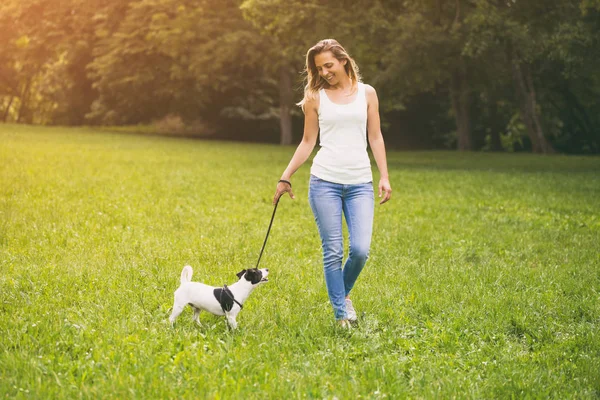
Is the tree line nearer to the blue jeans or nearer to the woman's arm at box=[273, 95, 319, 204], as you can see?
the woman's arm at box=[273, 95, 319, 204]

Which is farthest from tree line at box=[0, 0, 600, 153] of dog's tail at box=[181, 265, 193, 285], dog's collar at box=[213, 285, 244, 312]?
dog's collar at box=[213, 285, 244, 312]

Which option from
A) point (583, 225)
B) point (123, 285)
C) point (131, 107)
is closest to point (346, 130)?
point (123, 285)

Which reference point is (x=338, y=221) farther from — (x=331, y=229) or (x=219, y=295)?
(x=219, y=295)

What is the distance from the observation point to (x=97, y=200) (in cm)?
1306

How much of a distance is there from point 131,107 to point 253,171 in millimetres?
32028

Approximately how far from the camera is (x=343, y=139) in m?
5.54

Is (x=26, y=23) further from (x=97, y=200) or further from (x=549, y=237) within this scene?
(x=549, y=237)

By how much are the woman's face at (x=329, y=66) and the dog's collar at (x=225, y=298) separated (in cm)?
190

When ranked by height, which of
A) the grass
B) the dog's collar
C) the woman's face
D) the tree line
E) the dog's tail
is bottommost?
the grass

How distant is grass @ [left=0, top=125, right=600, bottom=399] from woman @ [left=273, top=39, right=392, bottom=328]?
2.30 feet

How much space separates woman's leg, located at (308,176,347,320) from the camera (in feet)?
18.3

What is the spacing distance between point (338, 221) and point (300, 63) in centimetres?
3535

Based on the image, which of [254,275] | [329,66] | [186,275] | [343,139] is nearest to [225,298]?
[254,275]

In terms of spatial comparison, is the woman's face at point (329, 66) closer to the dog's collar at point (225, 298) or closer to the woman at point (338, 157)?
the woman at point (338, 157)
